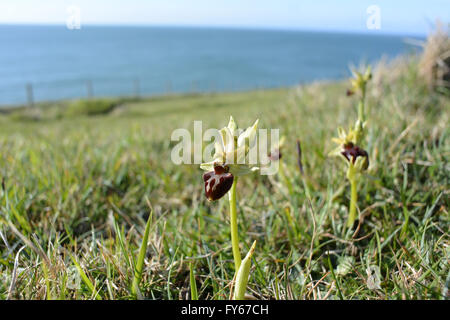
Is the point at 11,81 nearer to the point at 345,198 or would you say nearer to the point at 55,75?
the point at 55,75

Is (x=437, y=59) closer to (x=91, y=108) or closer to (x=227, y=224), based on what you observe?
(x=227, y=224)

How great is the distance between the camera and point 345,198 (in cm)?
224

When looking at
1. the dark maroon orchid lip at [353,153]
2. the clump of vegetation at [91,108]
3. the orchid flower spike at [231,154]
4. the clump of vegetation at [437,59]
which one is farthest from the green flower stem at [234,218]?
the clump of vegetation at [91,108]

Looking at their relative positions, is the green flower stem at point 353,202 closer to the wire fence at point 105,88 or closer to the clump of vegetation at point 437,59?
the clump of vegetation at point 437,59

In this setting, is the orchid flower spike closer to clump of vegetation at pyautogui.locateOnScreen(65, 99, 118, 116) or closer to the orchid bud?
the orchid bud

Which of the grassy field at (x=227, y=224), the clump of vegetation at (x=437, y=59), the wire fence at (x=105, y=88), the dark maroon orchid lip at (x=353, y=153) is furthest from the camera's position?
the wire fence at (x=105, y=88)

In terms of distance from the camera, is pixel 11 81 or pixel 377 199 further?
pixel 11 81

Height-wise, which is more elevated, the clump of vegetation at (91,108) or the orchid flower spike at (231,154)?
the orchid flower spike at (231,154)

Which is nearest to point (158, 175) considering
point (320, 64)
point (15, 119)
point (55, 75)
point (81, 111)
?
point (15, 119)

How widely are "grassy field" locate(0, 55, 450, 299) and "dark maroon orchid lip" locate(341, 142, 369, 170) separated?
0.31 meters

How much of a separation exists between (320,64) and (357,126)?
105999mm

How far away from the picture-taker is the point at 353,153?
1.81m

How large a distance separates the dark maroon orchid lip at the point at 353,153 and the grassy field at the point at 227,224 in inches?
12.4

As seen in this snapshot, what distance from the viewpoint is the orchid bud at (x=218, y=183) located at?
4.26 feet
